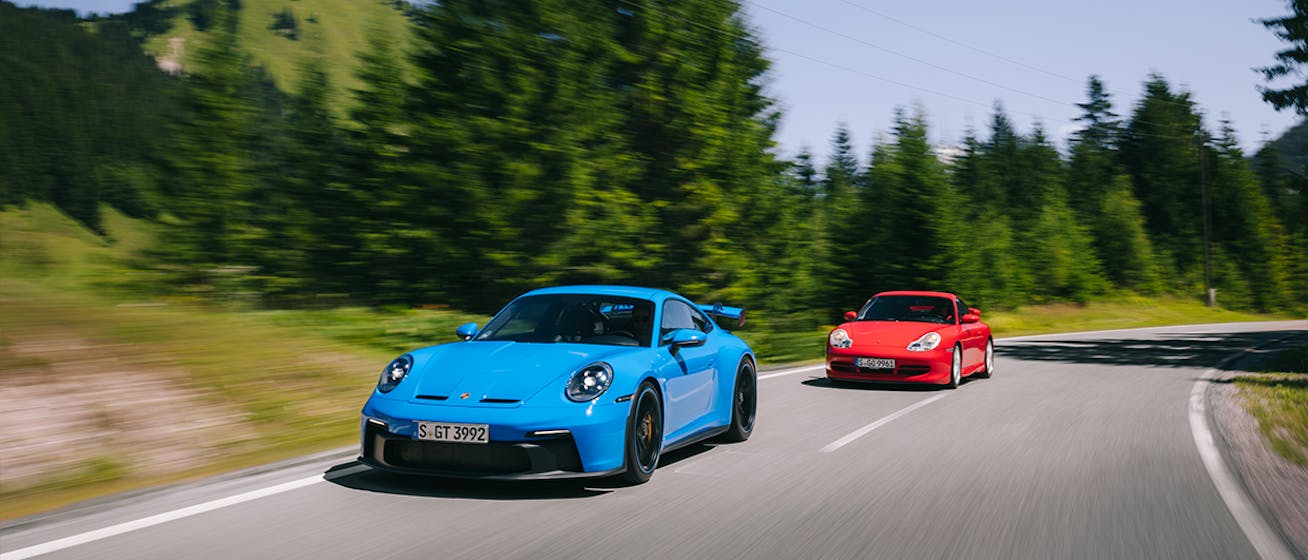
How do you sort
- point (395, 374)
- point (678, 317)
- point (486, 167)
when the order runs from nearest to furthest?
point (395, 374) → point (678, 317) → point (486, 167)

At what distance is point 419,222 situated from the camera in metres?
18.6

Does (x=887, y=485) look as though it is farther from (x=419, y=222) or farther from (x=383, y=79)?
(x=383, y=79)

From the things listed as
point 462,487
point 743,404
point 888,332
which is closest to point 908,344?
point 888,332

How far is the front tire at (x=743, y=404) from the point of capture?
28.1ft

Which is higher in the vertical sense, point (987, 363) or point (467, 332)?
point (467, 332)

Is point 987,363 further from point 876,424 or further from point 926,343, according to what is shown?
point 876,424

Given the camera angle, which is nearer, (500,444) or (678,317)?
(500,444)

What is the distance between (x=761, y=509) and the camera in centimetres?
590

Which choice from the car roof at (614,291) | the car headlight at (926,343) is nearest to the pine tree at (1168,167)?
the car headlight at (926,343)

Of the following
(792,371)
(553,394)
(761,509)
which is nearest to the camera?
(761,509)

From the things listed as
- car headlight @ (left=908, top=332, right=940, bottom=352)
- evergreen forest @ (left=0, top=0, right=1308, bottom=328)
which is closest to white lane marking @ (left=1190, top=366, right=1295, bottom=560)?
car headlight @ (left=908, top=332, right=940, bottom=352)

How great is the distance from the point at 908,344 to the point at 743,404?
5.36 m

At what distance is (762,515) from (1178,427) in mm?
6319

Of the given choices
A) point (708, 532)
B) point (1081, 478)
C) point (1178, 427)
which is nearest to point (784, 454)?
point (1081, 478)
